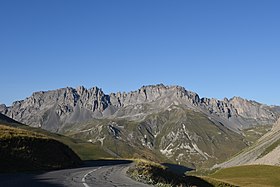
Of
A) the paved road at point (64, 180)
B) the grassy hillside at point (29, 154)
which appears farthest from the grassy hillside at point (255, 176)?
the paved road at point (64, 180)

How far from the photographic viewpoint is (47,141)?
61906mm

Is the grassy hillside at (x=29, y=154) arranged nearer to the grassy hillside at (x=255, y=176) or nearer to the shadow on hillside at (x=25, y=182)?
the shadow on hillside at (x=25, y=182)

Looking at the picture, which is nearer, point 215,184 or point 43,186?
point 43,186

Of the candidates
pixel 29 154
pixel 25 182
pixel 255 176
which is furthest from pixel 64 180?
pixel 255 176

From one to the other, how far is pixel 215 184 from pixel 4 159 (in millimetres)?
56910

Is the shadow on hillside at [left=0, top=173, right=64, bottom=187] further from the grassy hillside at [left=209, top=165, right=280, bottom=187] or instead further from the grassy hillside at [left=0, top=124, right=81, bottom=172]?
the grassy hillside at [left=209, top=165, right=280, bottom=187]

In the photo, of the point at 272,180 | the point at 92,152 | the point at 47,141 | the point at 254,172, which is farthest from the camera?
the point at 92,152

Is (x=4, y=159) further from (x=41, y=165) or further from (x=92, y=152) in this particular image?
(x=92, y=152)

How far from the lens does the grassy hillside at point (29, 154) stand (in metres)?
46.9

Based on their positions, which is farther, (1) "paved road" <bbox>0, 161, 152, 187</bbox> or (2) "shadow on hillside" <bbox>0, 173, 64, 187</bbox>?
(1) "paved road" <bbox>0, 161, 152, 187</bbox>

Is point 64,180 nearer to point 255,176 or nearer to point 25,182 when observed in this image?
point 25,182

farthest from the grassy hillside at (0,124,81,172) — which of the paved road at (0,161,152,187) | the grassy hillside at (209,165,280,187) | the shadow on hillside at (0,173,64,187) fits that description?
the grassy hillside at (209,165,280,187)

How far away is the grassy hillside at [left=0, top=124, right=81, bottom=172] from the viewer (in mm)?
46906

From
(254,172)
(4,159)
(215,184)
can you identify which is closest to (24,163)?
(4,159)
